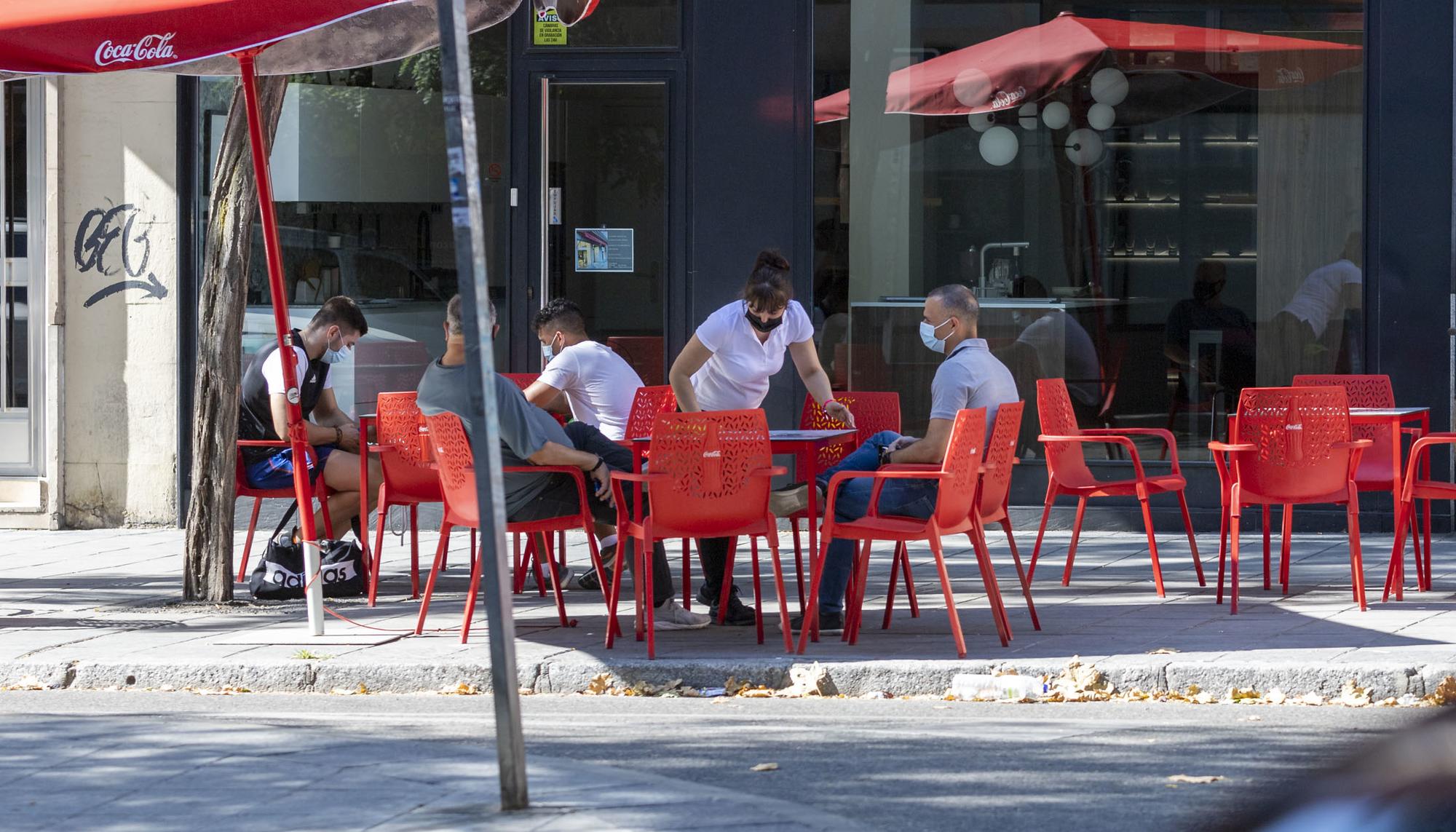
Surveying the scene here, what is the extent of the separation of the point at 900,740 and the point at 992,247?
249 inches

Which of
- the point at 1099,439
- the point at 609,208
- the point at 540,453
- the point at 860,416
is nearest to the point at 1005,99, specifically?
the point at 609,208

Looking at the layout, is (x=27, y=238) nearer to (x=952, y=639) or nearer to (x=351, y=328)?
(x=351, y=328)

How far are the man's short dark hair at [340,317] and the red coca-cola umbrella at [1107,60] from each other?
12.0 feet

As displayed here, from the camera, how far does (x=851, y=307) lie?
11.7 metres

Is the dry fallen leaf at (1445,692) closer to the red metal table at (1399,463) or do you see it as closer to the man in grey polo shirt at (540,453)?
the red metal table at (1399,463)

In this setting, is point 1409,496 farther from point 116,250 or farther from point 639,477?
point 116,250

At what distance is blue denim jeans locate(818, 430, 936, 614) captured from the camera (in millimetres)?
7305

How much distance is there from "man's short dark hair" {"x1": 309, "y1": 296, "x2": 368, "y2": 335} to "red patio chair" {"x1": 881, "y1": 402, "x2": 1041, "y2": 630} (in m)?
3.32

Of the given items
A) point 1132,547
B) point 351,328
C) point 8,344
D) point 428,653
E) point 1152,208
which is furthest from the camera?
point 8,344

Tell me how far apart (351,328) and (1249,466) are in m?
4.58

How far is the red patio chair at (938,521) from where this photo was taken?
23.0ft

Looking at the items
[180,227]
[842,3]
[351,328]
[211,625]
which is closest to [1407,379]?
[842,3]

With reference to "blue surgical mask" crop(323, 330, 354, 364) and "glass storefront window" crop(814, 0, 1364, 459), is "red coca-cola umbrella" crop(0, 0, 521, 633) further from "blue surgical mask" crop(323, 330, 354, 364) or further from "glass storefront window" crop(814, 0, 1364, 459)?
"glass storefront window" crop(814, 0, 1364, 459)

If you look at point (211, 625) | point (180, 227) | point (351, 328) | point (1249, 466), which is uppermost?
point (180, 227)
